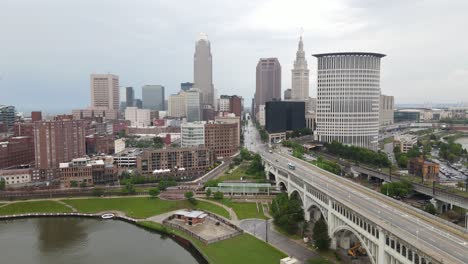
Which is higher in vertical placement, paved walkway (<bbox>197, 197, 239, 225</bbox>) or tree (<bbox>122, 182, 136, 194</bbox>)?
tree (<bbox>122, 182, 136, 194</bbox>)

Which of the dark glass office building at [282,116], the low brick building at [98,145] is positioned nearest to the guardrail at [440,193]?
the low brick building at [98,145]

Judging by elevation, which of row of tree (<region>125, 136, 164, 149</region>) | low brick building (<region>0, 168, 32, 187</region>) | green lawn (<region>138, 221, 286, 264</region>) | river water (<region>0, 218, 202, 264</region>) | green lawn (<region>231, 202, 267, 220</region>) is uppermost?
row of tree (<region>125, 136, 164, 149</region>)

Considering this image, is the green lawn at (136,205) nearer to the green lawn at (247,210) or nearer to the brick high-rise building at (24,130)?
the green lawn at (247,210)

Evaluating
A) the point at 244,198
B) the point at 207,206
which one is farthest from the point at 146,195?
the point at 244,198

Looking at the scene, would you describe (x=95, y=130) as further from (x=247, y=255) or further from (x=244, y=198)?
(x=247, y=255)

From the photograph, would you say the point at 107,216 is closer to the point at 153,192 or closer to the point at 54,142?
the point at 153,192

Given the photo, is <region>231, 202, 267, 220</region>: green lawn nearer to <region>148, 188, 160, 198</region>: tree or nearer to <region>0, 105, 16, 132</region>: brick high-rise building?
<region>148, 188, 160, 198</region>: tree

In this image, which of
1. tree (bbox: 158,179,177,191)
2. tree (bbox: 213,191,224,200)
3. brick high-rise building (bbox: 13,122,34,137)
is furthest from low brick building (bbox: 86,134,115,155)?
tree (bbox: 213,191,224,200)
